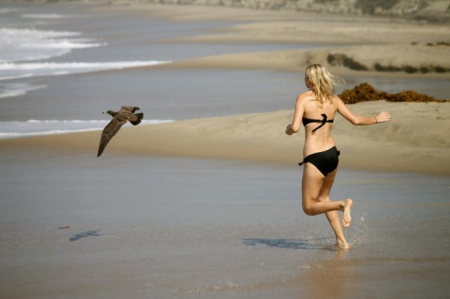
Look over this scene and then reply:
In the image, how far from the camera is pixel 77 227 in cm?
862

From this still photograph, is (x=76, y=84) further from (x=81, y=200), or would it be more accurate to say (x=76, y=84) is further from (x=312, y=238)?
(x=312, y=238)

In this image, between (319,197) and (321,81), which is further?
(319,197)

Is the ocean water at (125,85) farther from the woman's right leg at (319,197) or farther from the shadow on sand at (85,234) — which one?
the woman's right leg at (319,197)

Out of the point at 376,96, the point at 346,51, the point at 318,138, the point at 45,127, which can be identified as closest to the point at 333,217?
→ the point at 318,138

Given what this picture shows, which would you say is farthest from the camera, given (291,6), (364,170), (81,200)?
(291,6)

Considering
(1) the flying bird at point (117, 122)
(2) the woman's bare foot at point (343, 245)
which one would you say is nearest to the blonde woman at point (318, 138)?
(2) the woman's bare foot at point (343, 245)

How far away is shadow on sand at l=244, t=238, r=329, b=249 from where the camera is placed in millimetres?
7633

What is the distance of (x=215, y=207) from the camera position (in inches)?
364

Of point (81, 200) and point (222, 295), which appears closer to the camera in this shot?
point (222, 295)

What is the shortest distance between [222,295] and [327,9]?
67191mm

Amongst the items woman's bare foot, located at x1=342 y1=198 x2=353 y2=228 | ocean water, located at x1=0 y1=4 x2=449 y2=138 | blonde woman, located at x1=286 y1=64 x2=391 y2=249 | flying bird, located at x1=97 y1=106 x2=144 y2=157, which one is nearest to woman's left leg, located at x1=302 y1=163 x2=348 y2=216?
blonde woman, located at x1=286 y1=64 x2=391 y2=249

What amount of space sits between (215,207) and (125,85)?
45.8ft

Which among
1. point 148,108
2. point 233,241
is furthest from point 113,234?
point 148,108

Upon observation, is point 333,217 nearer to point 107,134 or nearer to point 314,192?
point 314,192
